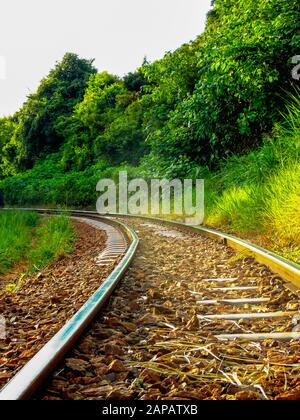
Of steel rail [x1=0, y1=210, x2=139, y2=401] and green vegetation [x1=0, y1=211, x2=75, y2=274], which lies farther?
green vegetation [x1=0, y1=211, x2=75, y2=274]

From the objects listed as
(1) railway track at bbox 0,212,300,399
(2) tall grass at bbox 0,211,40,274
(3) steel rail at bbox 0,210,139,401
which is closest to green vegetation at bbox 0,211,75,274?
(2) tall grass at bbox 0,211,40,274

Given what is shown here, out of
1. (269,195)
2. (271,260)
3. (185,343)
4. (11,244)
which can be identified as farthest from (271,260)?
(11,244)

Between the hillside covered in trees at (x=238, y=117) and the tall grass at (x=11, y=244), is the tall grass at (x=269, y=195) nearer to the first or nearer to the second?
the hillside covered in trees at (x=238, y=117)

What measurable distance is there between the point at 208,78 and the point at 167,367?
28.2ft

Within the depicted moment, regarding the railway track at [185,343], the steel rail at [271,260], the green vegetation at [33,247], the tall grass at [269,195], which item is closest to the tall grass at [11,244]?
the green vegetation at [33,247]

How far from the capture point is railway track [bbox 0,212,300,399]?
1.77 metres

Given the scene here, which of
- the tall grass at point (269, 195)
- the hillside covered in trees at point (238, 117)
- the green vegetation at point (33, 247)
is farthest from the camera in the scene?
the green vegetation at point (33, 247)

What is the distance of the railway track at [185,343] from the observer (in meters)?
1.77

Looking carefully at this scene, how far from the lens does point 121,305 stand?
3.31 m

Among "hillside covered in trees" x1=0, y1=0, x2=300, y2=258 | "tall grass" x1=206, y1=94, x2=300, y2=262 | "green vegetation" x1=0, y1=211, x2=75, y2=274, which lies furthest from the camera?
"green vegetation" x1=0, y1=211, x2=75, y2=274

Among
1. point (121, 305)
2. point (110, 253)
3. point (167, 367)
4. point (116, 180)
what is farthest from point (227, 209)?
point (116, 180)

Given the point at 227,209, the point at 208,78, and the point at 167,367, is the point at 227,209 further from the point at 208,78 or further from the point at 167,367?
the point at 167,367

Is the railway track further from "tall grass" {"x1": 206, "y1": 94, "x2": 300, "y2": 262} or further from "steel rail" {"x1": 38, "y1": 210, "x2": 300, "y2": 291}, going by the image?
"tall grass" {"x1": 206, "y1": 94, "x2": 300, "y2": 262}

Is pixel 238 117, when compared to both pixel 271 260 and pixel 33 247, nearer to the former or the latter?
pixel 33 247
